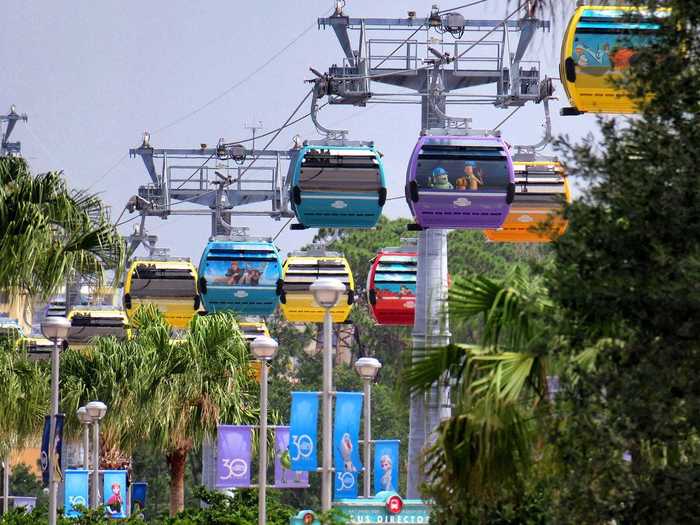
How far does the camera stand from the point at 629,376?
A: 12789 millimetres

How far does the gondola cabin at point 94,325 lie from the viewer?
45.8m

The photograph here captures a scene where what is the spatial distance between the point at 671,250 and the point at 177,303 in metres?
28.7

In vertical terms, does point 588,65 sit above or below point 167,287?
above

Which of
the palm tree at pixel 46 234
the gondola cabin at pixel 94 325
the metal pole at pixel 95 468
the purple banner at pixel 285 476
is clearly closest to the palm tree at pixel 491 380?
the palm tree at pixel 46 234

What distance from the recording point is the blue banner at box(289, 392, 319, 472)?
27297 millimetres

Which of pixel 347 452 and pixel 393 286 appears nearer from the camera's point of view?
pixel 347 452

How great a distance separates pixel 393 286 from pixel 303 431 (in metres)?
11.1

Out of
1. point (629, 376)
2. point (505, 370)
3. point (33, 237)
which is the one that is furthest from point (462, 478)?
point (33, 237)

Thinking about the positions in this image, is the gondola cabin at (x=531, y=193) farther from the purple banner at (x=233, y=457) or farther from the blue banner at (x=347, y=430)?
the purple banner at (x=233, y=457)

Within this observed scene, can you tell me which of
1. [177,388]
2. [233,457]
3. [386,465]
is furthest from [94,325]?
[386,465]

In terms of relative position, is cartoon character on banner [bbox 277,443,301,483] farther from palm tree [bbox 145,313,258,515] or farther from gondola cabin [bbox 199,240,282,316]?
palm tree [bbox 145,313,258,515]

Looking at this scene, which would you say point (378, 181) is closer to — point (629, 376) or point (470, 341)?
point (470, 341)

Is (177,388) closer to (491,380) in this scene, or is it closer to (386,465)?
(386,465)

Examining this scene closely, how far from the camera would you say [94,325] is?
45.9 m
